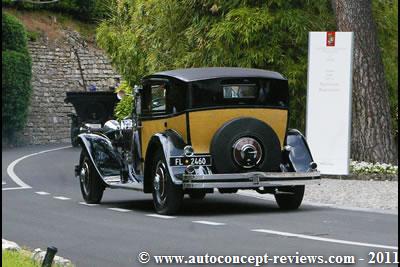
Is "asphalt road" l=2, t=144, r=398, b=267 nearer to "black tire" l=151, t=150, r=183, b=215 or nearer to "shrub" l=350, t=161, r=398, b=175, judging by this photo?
"black tire" l=151, t=150, r=183, b=215

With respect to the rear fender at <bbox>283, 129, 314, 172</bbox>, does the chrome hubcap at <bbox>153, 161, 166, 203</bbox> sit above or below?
below

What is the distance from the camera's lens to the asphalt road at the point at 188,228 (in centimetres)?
1038

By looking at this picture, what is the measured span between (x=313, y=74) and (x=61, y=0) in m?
32.0

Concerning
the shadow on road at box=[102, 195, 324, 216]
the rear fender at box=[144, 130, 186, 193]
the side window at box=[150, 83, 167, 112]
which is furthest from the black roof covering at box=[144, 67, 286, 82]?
the shadow on road at box=[102, 195, 324, 216]

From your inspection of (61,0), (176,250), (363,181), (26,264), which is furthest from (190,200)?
(61,0)

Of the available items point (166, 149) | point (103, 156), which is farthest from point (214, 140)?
point (103, 156)

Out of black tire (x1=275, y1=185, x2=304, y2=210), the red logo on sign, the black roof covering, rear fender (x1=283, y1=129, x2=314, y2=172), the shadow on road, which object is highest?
the red logo on sign

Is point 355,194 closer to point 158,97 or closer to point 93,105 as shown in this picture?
point 158,97

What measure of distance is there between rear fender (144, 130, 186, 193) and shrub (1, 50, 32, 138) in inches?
979

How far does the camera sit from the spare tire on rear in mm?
14281

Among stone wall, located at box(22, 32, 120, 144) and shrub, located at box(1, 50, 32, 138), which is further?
stone wall, located at box(22, 32, 120, 144)

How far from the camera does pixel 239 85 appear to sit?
15.1 meters

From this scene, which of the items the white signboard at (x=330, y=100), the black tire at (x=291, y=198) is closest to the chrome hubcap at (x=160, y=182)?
the black tire at (x=291, y=198)


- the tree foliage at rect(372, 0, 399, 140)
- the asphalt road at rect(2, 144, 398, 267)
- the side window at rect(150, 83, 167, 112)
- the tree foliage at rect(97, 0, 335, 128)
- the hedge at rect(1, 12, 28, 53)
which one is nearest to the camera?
the asphalt road at rect(2, 144, 398, 267)
